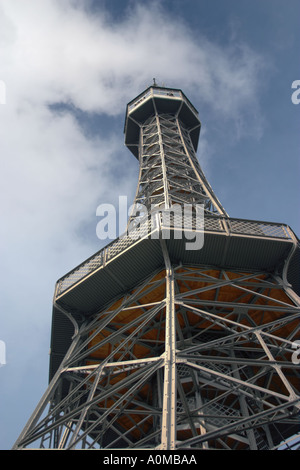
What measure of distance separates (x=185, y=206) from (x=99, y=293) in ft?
21.5

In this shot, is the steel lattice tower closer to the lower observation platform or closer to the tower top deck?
the lower observation platform

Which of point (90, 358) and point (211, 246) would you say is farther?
point (90, 358)

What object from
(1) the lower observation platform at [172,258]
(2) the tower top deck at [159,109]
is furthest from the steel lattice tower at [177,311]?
(2) the tower top deck at [159,109]

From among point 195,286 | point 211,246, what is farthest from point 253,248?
point 195,286

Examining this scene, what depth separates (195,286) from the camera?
16.6m

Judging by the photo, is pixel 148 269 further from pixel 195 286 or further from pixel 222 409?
pixel 222 409

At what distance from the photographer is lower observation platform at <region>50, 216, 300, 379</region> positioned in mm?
15930

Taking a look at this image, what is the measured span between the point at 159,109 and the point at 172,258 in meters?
22.4

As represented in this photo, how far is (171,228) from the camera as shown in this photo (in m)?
15.5

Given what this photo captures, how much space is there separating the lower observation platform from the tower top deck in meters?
20.4

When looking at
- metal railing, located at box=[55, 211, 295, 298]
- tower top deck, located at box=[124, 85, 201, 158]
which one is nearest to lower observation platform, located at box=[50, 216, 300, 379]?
metal railing, located at box=[55, 211, 295, 298]

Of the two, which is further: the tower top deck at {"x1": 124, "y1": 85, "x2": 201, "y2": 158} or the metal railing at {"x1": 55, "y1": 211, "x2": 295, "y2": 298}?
the tower top deck at {"x1": 124, "y1": 85, "x2": 201, "y2": 158}

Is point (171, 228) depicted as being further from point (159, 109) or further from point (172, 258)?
point (159, 109)

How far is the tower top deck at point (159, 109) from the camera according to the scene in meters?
35.0
